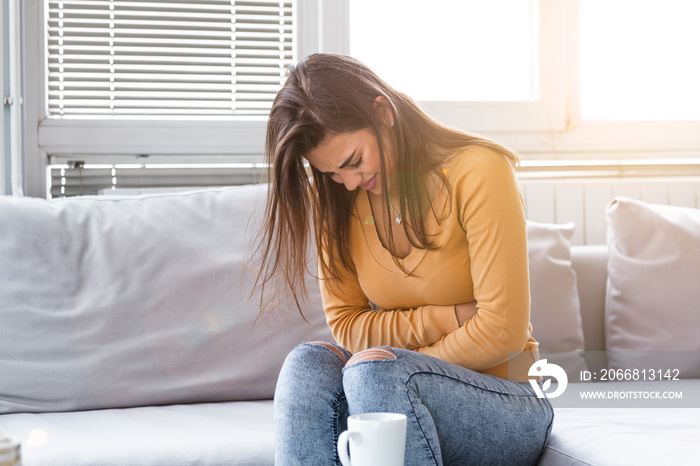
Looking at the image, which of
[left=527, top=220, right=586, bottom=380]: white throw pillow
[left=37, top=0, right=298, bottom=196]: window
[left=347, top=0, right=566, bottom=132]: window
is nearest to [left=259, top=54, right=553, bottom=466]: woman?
[left=527, top=220, right=586, bottom=380]: white throw pillow

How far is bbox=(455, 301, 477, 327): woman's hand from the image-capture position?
49.2 inches

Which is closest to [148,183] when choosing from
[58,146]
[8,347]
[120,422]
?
[58,146]

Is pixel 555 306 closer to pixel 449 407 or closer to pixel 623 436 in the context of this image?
pixel 623 436

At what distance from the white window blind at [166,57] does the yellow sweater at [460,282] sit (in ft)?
→ 3.07

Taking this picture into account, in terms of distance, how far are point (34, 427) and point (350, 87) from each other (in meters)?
0.80

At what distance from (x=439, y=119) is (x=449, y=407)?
1335 mm

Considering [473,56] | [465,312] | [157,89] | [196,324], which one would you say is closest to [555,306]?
[465,312]

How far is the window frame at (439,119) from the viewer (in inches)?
80.4

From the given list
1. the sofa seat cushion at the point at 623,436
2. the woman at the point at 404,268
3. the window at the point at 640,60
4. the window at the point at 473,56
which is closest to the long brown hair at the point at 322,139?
the woman at the point at 404,268

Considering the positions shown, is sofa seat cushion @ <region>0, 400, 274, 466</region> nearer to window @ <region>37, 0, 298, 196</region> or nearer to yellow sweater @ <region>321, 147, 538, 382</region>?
yellow sweater @ <region>321, 147, 538, 382</region>

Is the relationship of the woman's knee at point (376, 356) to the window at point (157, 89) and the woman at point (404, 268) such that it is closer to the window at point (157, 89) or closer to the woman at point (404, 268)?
the woman at point (404, 268)

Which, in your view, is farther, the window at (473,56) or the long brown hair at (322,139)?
the window at (473,56)

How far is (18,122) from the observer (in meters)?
1.97

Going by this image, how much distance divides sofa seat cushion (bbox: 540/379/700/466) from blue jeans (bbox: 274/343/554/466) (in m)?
0.05
